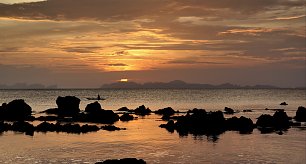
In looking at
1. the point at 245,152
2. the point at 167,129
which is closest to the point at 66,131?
the point at 167,129

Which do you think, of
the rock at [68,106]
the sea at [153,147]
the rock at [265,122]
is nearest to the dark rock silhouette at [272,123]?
the rock at [265,122]

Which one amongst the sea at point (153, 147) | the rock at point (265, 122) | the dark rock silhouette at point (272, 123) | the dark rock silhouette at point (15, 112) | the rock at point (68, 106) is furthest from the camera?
the rock at point (68, 106)

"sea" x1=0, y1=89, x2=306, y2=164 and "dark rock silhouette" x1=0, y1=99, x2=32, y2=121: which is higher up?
"dark rock silhouette" x1=0, y1=99, x2=32, y2=121

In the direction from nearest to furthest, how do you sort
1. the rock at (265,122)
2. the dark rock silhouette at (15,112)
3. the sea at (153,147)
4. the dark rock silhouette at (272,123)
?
1. the sea at (153,147)
2. the dark rock silhouette at (272,123)
3. the rock at (265,122)
4. the dark rock silhouette at (15,112)

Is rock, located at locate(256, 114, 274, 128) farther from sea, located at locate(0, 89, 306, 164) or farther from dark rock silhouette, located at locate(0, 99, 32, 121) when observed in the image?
dark rock silhouette, located at locate(0, 99, 32, 121)

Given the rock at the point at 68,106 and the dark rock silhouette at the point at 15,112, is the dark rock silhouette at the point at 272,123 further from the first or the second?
the dark rock silhouette at the point at 15,112

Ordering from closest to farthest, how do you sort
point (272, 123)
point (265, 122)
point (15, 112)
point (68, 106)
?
point (265, 122), point (272, 123), point (15, 112), point (68, 106)

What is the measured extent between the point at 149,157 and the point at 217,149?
12799mm

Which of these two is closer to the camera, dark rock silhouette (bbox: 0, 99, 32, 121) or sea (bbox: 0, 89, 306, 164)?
sea (bbox: 0, 89, 306, 164)

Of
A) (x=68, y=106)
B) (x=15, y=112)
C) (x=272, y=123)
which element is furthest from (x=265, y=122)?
(x=15, y=112)

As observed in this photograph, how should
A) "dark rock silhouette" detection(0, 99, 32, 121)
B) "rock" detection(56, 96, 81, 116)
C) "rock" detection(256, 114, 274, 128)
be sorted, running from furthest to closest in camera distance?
"rock" detection(56, 96, 81, 116) < "dark rock silhouette" detection(0, 99, 32, 121) < "rock" detection(256, 114, 274, 128)

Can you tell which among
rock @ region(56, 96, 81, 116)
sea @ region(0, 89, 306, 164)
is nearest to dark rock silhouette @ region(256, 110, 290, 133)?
sea @ region(0, 89, 306, 164)

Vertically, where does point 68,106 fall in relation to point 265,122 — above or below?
above

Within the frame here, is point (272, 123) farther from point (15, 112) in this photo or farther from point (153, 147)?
point (15, 112)
